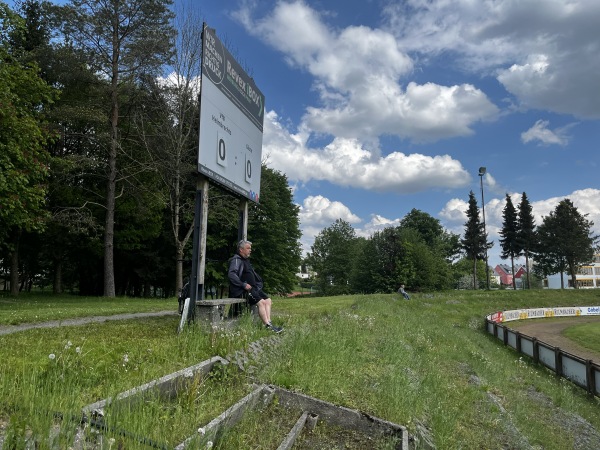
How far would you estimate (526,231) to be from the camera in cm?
6606

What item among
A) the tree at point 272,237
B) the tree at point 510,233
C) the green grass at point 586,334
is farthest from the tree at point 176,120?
the tree at point 510,233

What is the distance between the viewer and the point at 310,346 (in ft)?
20.3

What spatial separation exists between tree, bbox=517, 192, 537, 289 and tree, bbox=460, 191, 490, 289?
16.5 ft

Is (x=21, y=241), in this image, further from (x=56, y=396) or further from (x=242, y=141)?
(x=56, y=396)

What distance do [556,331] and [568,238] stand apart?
1533 inches

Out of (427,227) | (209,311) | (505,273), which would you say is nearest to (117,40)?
(209,311)

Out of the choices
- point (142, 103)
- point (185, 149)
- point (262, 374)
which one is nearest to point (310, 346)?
point (262, 374)

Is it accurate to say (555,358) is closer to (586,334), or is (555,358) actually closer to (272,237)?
(586,334)

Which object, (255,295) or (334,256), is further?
(334,256)

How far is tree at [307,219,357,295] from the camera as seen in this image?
7625cm

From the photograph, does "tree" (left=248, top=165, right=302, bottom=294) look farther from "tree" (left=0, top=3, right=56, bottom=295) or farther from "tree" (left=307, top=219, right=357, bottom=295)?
"tree" (left=307, top=219, right=357, bottom=295)

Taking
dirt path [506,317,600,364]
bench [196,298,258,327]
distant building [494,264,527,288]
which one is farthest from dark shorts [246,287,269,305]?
distant building [494,264,527,288]

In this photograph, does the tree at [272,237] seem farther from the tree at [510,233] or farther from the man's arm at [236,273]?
the tree at [510,233]

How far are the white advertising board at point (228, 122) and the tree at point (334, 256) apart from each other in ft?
200
